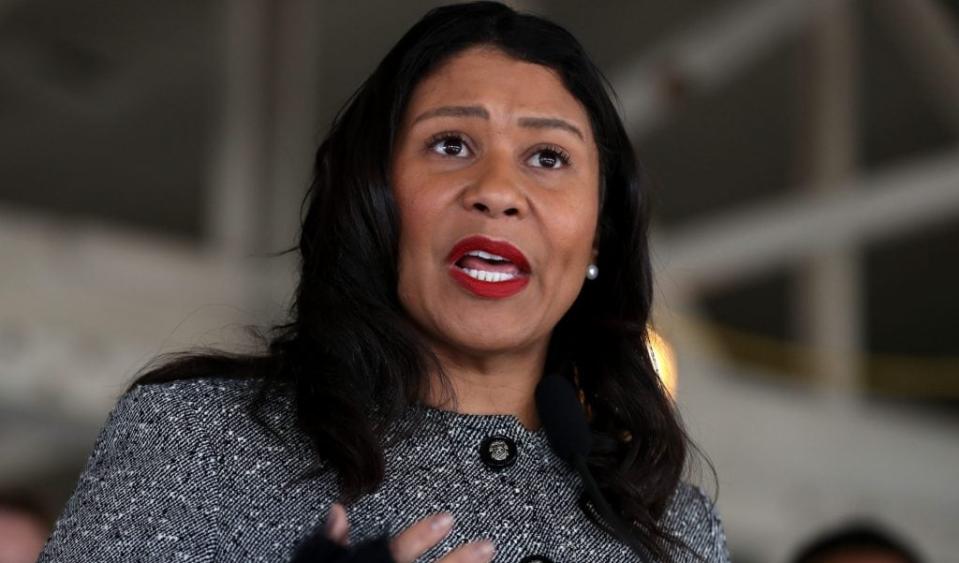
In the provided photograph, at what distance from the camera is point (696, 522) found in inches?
86.7

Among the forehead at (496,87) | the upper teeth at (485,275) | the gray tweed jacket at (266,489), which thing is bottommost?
the gray tweed jacket at (266,489)

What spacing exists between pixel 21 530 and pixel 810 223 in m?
4.80

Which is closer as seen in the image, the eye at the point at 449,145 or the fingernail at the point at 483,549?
the fingernail at the point at 483,549

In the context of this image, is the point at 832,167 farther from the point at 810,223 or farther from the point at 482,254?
the point at 482,254

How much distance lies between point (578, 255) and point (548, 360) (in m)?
0.18

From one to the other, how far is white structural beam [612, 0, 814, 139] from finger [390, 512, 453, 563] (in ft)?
18.3

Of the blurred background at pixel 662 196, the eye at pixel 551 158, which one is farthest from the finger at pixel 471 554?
the blurred background at pixel 662 196

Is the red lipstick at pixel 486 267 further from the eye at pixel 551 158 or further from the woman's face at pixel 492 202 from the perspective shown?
the eye at pixel 551 158

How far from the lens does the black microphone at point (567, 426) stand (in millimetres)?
1997

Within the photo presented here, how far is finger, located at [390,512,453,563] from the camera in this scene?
63.9 inches

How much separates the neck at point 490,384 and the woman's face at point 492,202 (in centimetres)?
2

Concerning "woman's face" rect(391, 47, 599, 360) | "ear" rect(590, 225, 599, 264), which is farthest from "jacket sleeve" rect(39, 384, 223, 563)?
"ear" rect(590, 225, 599, 264)

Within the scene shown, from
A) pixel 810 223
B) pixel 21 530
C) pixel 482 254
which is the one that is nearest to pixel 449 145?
pixel 482 254

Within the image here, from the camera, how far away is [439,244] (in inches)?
78.9
